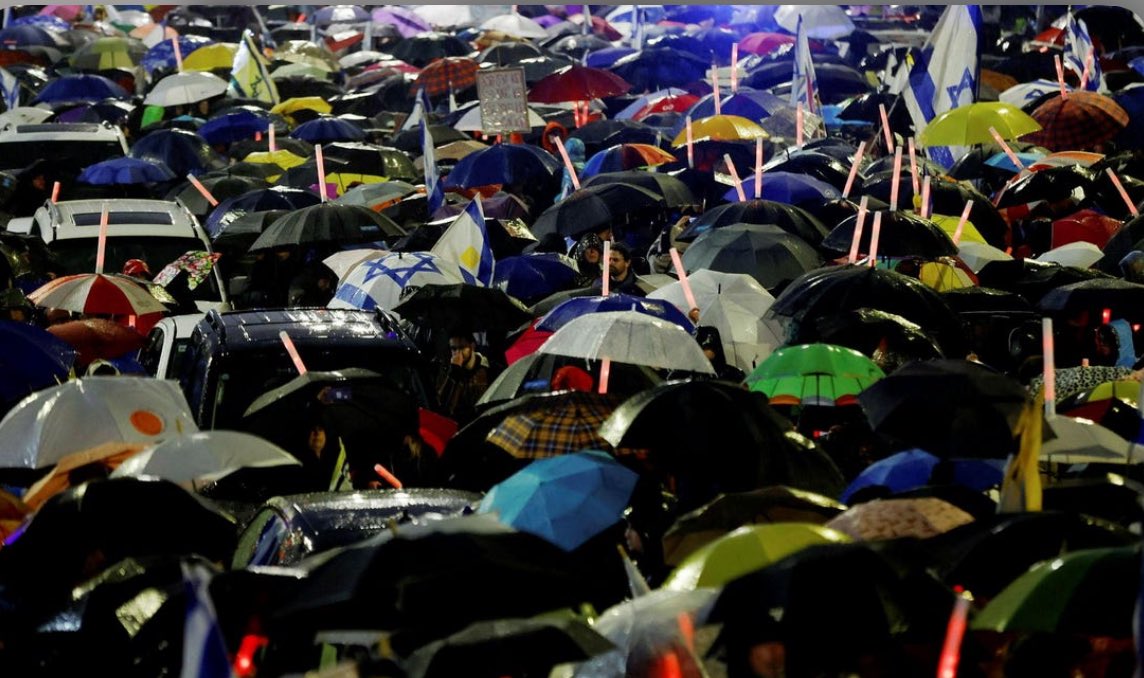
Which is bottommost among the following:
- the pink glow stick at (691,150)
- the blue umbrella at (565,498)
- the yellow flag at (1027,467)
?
the pink glow stick at (691,150)

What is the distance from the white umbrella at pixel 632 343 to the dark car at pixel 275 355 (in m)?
0.75

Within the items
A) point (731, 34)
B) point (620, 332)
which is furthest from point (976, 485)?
point (731, 34)

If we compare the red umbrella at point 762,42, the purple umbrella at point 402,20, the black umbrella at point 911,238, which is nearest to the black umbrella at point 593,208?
the black umbrella at point 911,238

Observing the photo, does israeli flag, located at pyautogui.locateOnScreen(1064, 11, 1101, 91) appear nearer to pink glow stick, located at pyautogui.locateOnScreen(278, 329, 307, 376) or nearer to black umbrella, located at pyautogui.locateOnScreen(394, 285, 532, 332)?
black umbrella, located at pyautogui.locateOnScreen(394, 285, 532, 332)

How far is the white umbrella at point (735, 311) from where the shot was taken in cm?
1106

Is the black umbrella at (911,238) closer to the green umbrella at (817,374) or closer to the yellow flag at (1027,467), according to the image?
the green umbrella at (817,374)

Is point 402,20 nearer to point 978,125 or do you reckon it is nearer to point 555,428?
point 978,125

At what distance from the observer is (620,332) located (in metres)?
9.47

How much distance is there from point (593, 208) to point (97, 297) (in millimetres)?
3981

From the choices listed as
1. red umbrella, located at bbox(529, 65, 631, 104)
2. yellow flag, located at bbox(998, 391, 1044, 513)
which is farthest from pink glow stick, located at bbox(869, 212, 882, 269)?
red umbrella, located at bbox(529, 65, 631, 104)

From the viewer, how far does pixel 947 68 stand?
716 inches

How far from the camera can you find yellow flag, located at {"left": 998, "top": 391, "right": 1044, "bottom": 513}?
22.1 ft

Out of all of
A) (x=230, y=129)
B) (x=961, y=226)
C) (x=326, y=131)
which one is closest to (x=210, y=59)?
(x=230, y=129)

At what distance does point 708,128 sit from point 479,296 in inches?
328
